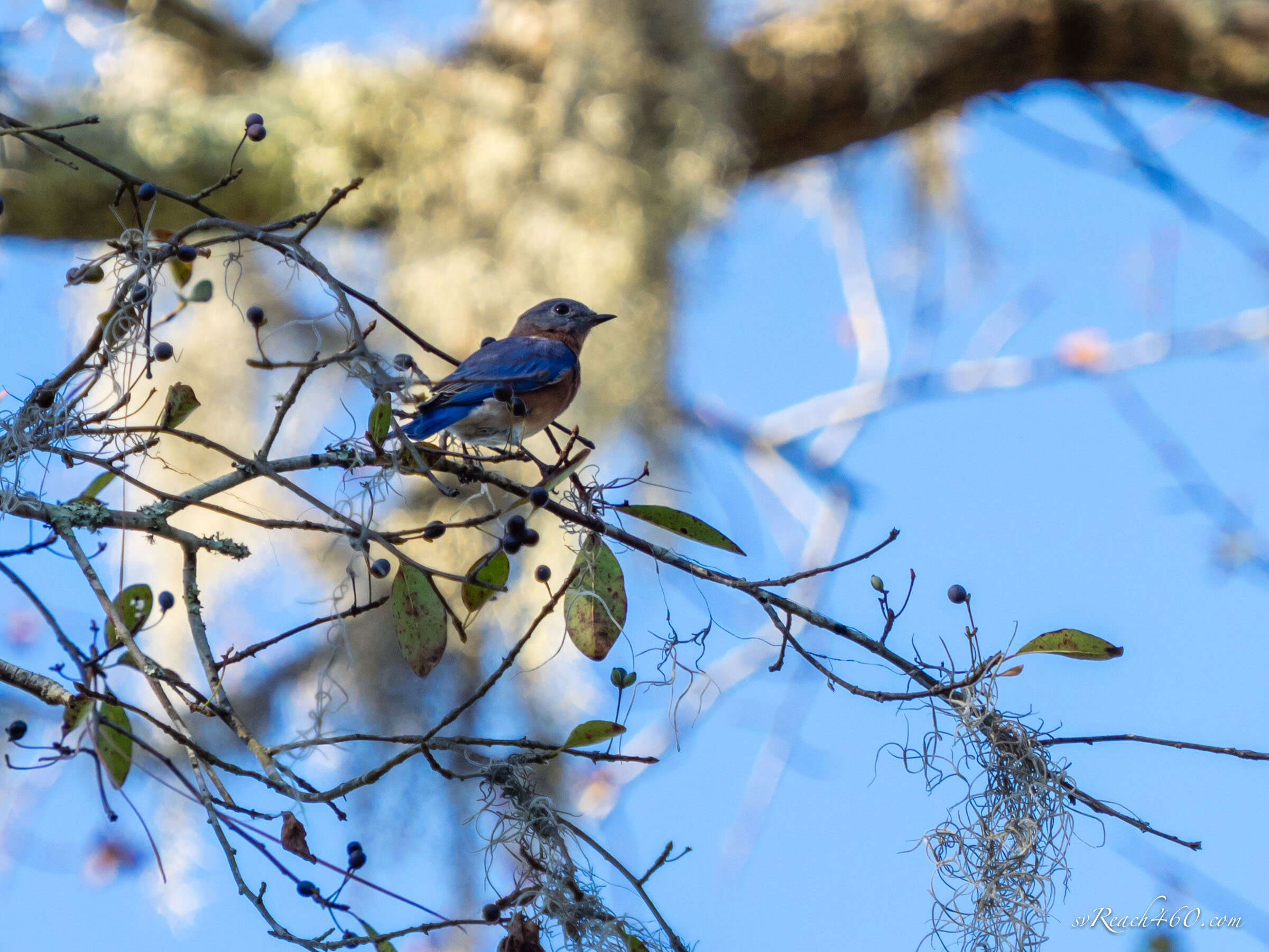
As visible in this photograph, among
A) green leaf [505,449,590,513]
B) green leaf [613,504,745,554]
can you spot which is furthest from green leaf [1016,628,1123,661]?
green leaf [505,449,590,513]

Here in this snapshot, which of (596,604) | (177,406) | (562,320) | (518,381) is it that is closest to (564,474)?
(596,604)

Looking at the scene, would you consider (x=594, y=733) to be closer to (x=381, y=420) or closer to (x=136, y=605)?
(x=381, y=420)

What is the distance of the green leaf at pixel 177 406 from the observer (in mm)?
1625

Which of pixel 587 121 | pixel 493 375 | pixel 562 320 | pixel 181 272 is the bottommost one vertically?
pixel 181 272

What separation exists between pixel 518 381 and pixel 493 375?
143mm

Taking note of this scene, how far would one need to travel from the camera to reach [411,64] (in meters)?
4.48

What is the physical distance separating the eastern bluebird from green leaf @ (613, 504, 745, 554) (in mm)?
444

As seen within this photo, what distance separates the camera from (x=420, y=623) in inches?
64.0

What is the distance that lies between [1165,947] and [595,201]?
2864 millimetres

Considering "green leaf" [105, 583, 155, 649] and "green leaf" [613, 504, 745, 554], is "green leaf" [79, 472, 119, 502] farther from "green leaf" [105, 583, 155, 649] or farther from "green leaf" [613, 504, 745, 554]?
"green leaf" [613, 504, 745, 554]

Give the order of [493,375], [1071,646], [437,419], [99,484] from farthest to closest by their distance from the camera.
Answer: [493,375] < [437,419] < [99,484] < [1071,646]

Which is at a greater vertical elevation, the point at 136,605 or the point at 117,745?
the point at 136,605

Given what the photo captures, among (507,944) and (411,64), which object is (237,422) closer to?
(411,64)

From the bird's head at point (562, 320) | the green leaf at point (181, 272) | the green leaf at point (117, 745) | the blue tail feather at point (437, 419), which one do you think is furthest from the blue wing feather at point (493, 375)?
the green leaf at point (117, 745)
